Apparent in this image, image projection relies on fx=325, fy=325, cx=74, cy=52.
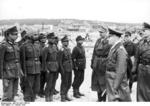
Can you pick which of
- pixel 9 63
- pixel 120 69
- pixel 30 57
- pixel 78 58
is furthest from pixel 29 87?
pixel 120 69

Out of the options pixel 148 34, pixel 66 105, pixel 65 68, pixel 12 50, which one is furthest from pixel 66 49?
pixel 66 105

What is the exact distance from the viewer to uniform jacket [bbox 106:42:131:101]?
5699 millimetres

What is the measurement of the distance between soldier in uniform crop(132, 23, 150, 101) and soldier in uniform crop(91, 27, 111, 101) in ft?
4.85

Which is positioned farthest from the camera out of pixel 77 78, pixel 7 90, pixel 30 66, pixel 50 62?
pixel 77 78

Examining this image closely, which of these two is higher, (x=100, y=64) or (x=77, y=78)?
(x=100, y=64)

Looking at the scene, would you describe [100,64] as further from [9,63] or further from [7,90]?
[7,90]

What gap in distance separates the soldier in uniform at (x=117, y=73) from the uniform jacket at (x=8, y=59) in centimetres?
212

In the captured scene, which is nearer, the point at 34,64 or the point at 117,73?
the point at 117,73

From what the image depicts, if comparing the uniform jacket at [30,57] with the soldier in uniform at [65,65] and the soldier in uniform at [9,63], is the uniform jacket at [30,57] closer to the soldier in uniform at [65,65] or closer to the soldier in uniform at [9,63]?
the soldier in uniform at [65,65]

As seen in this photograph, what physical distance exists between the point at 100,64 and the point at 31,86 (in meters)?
1.82

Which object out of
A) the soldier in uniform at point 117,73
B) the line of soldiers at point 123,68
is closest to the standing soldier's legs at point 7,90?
the line of soldiers at point 123,68

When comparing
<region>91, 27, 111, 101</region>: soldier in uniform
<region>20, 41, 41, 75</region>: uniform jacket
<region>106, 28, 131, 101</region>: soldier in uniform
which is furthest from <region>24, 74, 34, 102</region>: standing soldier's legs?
<region>106, 28, 131, 101</region>: soldier in uniform

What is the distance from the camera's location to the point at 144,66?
646 cm

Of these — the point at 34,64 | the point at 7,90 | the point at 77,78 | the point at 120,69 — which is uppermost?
the point at 120,69
